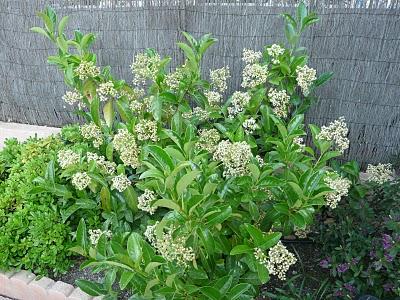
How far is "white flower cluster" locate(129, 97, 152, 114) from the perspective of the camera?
2.55 meters

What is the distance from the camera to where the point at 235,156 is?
181 centimetres

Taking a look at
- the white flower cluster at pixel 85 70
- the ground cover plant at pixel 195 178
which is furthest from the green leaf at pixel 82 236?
the white flower cluster at pixel 85 70

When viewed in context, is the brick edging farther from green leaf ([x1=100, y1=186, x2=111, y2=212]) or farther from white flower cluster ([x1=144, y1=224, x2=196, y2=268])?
white flower cluster ([x1=144, y1=224, x2=196, y2=268])

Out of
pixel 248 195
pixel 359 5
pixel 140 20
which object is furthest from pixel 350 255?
pixel 140 20

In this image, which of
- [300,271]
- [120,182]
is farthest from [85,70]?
[300,271]

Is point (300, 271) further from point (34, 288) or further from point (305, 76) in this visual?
point (34, 288)

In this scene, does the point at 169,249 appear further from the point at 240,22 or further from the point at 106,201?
the point at 240,22

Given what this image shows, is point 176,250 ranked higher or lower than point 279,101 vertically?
lower

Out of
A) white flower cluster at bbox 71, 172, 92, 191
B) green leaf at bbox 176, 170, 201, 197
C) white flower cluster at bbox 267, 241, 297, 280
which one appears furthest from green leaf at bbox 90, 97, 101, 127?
white flower cluster at bbox 267, 241, 297, 280

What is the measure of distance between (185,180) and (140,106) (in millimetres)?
1112

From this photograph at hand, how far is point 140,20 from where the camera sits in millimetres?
3148

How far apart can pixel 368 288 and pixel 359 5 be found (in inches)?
64.7

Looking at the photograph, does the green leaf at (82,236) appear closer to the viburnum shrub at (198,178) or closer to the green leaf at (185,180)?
the viburnum shrub at (198,178)

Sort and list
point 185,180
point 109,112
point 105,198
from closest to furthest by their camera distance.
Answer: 1. point 185,180
2. point 105,198
3. point 109,112
